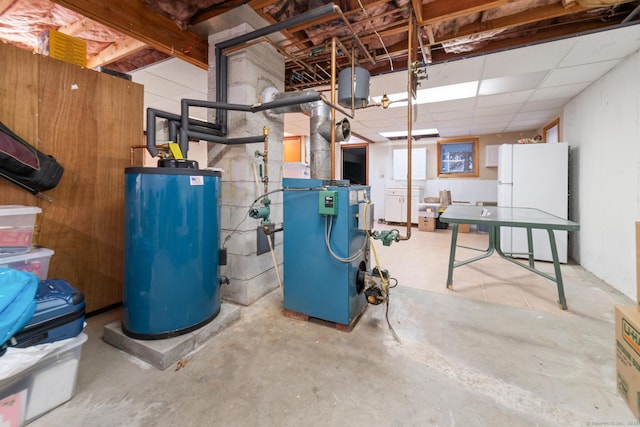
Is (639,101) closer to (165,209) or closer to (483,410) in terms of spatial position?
(483,410)

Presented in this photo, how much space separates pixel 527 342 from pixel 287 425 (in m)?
1.69

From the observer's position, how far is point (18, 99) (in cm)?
175

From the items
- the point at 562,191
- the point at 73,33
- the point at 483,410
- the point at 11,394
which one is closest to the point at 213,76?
the point at 73,33

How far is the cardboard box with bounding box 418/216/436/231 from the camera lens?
6.38m

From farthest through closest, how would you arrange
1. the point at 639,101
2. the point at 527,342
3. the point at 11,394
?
the point at 639,101
the point at 527,342
the point at 11,394

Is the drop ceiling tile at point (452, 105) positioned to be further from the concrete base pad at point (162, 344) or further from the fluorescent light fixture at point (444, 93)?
the concrete base pad at point (162, 344)

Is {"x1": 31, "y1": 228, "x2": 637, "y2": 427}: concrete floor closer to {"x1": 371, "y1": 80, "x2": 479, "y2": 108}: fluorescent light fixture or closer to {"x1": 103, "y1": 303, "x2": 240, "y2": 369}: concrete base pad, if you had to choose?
{"x1": 103, "y1": 303, "x2": 240, "y2": 369}: concrete base pad

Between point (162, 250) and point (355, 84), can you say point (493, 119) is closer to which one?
point (355, 84)

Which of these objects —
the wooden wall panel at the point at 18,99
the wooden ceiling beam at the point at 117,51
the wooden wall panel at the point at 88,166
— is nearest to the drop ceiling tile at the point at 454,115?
the wooden ceiling beam at the point at 117,51

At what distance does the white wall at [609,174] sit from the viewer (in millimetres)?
2545

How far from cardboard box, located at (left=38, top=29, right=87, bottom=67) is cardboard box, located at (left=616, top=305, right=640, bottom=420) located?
3.87m

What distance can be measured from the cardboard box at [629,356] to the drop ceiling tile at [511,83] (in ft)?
9.38

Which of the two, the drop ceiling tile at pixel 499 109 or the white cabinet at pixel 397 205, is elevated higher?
the drop ceiling tile at pixel 499 109

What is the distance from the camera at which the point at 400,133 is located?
6438mm
